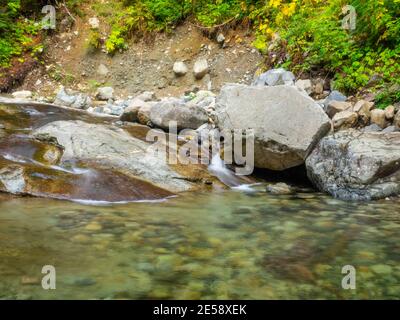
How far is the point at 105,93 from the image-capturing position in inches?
444

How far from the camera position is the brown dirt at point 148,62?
10898 mm

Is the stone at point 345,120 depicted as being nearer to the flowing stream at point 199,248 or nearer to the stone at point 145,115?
the flowing stream at point 199,248

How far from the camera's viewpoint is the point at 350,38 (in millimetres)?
8094

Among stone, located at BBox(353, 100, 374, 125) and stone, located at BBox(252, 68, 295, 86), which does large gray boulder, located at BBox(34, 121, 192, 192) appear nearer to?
A: stone, located at BBox(353, 100, 374, 125)

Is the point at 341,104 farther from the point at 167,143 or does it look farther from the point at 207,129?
the point at 167,143

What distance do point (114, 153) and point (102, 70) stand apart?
7.49 meters

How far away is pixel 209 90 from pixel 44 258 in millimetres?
8263

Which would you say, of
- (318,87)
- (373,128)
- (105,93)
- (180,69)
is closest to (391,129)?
(373,128)

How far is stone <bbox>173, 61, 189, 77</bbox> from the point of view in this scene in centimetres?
1130

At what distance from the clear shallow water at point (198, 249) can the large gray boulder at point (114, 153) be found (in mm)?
738

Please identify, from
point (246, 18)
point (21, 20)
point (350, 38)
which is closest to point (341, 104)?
point (350, 38)

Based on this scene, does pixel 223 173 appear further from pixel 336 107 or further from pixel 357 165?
pixel 336 107

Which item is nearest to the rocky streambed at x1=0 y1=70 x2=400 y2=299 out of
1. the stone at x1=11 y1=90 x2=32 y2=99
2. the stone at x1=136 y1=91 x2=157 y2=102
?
the stone at x1=136 y1=91 x2=157 y2=102

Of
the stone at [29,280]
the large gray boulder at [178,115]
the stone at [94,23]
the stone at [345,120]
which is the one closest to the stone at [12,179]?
the stone at [29,280]
